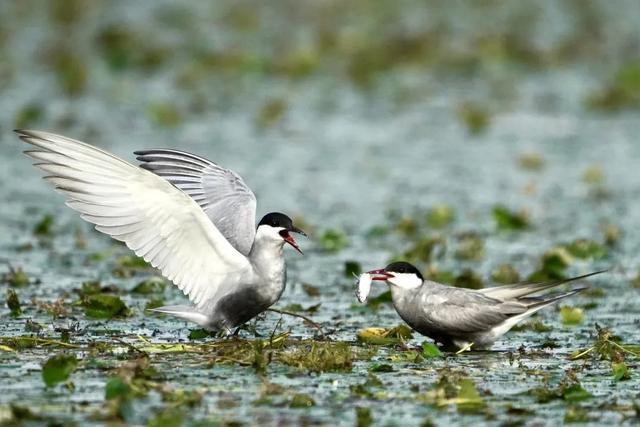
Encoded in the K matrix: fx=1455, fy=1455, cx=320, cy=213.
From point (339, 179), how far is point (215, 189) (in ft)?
22.0

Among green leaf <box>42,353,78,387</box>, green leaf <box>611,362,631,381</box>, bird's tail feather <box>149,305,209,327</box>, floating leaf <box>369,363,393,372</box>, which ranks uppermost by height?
bird's tail feather <box>149,305,209,327</box>

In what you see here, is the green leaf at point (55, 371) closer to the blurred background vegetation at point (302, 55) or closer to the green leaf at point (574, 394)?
the green leaf at point (574, 394)

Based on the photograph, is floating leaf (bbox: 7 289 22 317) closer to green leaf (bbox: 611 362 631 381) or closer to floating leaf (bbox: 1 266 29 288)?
floating leaf (bbox: 1 266 29 288)

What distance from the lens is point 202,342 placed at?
963 centimetres

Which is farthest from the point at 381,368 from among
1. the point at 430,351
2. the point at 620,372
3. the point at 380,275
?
the point at 620,372

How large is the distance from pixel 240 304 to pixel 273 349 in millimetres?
496

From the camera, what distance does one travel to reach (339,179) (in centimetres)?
1750

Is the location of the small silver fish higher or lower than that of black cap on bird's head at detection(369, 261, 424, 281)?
lower

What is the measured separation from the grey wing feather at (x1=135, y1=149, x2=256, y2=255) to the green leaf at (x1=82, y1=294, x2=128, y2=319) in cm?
90

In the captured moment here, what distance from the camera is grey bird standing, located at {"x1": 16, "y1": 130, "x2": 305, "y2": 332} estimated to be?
9250 millimetres

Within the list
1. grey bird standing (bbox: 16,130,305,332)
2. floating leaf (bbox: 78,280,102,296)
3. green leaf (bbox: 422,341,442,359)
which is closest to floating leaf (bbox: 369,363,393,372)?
green leaf (bbox: 422,341,442,359)

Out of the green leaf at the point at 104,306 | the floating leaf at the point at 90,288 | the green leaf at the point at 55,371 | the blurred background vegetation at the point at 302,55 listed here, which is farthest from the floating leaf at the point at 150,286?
the blurred background vegetation at the point at 302,55

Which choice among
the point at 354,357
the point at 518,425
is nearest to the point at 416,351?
the point at 354,357

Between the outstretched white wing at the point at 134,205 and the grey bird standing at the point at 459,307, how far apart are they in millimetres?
1224
